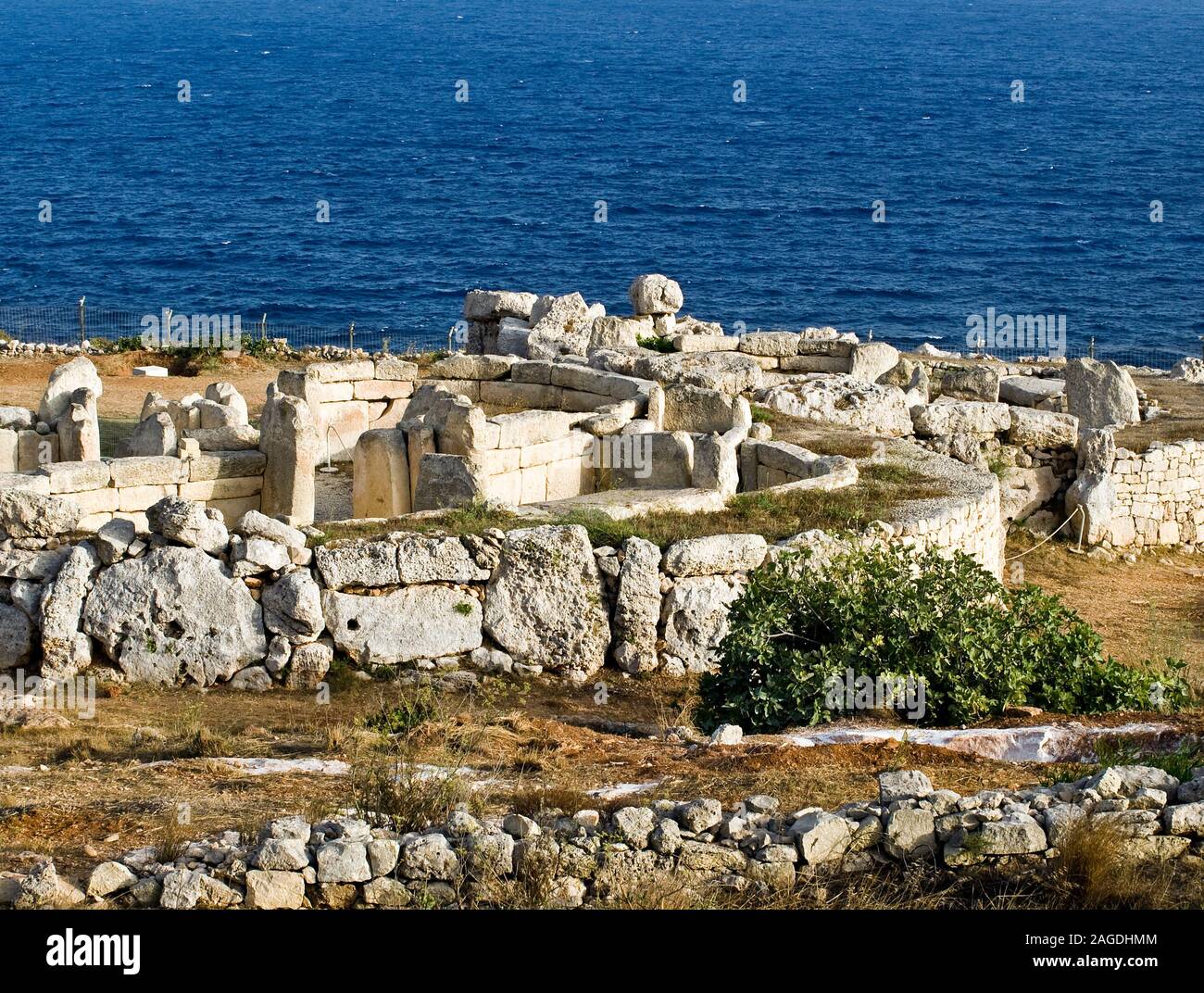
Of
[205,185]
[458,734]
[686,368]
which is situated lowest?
[458,734]

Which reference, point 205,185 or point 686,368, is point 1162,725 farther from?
point 205,185

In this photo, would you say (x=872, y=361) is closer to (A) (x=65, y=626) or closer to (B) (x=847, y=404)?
(B) (x=847, y=404)

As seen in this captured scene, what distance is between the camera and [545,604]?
1520cm

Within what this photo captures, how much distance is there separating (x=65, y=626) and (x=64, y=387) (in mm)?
6914

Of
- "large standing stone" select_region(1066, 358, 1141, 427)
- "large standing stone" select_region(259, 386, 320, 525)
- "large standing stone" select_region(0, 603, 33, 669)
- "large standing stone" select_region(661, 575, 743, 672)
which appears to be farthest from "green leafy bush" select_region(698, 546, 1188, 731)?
"large standing stone" select_region(1066, 358, 1141, 427)

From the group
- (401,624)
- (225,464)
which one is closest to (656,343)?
(225,464)

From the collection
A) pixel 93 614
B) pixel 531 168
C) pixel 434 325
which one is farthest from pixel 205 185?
pixel 93 614

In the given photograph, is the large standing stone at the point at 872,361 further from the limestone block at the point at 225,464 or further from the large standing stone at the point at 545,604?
the large standing stone at the point at 545,604

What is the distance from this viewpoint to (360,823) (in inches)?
343

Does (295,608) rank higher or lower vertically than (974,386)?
lower

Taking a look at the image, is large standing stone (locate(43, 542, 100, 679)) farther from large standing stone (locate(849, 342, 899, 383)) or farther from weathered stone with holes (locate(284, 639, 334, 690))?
large standing stone (locate(849, 342, 899, 383))

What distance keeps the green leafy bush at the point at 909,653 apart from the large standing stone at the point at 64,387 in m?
10.6

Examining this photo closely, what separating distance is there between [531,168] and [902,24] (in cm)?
9383

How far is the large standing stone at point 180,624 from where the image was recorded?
14.7 meters
